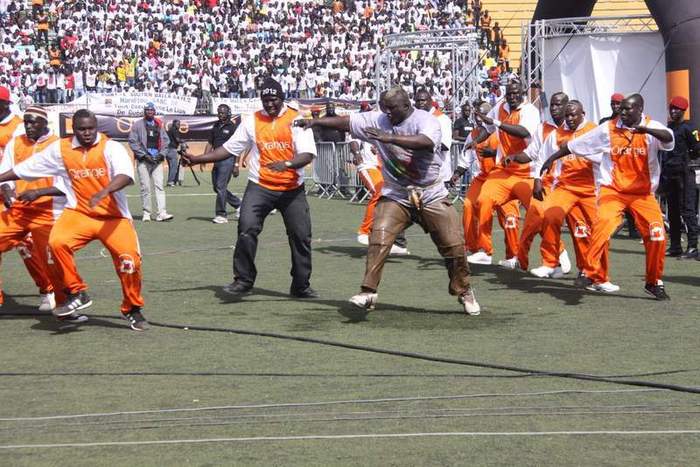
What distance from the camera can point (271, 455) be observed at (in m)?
5.99

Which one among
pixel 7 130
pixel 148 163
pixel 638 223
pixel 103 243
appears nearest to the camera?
pixel 103 243

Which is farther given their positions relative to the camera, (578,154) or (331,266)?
(331,266)

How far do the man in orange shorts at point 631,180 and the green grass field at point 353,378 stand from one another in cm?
51

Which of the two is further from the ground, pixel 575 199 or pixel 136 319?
pixel 575 199

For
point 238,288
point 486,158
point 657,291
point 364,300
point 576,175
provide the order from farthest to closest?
1. point 486,158
2. point 576,175
3. point 238,288
4. point 657,291
5. point 364,300

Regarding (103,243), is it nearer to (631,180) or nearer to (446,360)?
(446,360)

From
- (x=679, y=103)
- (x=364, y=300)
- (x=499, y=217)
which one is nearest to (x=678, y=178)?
(x=679, y=103)

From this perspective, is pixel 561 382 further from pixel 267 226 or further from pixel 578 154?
pixel 267 226

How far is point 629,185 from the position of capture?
11.2 m

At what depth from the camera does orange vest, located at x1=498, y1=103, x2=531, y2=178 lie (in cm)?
1338

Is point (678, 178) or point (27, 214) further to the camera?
point (678, 178)

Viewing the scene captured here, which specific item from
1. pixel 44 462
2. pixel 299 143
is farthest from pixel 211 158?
pixel 44 462

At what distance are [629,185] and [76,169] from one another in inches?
194

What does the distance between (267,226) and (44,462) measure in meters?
13.8
